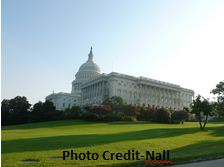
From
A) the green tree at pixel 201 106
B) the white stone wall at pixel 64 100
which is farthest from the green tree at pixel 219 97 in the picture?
the white stone wall at pixel 64 100

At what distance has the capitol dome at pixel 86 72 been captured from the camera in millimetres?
176262

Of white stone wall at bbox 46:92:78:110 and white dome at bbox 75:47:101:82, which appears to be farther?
white dome at bbox 75:47:101:82

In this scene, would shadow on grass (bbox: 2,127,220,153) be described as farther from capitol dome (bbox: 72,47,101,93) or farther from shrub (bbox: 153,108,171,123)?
capitol dome (bbox: 72,47,101,93)

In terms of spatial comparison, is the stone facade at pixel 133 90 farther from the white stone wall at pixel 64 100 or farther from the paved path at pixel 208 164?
the paved path at pixel 208 164

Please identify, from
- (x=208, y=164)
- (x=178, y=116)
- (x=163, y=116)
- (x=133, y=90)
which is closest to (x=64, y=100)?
(x=133, y=90)

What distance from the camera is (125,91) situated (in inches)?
5743

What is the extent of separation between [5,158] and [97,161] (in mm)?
5183

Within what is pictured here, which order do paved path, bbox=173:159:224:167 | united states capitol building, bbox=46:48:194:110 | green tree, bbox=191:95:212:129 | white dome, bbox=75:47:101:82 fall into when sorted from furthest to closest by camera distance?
white dome, bbox=75:47:101:82 < united states capitol building, bbox=46:48:194:110 < green tree, bbox=191:95:212:129 < paved path, bbox=173:159:224:167

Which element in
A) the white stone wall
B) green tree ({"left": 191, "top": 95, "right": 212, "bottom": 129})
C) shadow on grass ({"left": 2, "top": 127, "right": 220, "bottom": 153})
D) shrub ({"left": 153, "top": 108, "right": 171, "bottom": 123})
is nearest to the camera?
shadow on grass ({"left": 2, "top": 127, "right": 220, "bottom": 153})

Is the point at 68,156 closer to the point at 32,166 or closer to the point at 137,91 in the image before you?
the point at 32,166

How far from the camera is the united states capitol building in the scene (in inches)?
5684

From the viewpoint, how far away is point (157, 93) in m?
155

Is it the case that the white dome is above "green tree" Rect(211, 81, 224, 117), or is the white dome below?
above

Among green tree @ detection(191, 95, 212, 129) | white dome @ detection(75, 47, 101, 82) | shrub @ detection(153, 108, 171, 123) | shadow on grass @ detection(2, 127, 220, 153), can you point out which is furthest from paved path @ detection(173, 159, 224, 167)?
white dome @ detection(75, 47, 101, 82)
